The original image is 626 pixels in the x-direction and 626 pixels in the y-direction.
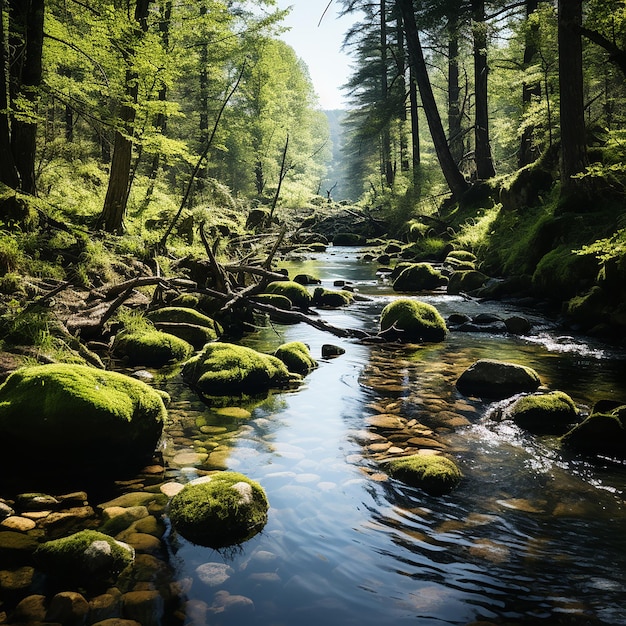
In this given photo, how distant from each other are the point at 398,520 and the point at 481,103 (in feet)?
62.0

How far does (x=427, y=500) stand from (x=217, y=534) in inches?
59.3

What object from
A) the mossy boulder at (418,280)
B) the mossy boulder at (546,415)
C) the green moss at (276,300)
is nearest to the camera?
the mossy boulder at (546,415)

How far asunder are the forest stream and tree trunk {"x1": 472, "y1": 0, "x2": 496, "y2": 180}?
48.1 ft

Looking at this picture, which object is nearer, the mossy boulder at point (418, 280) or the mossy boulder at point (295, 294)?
the mossy boulder at point (295, 294)

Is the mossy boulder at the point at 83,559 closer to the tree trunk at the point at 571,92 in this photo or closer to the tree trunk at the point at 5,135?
the tree trunk at the point at 5,135

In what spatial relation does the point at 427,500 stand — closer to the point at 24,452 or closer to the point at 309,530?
the point at 309,530

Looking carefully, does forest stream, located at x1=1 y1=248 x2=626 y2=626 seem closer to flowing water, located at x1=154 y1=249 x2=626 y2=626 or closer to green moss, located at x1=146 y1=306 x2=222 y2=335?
flowing water, located at x1=154 y1=249 x2=626 y2=626

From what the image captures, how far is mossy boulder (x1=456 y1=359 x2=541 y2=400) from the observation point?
18.7 feet

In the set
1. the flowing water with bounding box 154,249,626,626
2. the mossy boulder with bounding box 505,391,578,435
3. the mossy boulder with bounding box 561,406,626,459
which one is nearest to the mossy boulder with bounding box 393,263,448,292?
the flowing water with bounding box 154,249,626,626

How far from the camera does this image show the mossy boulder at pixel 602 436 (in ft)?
14.0

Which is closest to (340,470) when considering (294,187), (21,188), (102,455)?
(102,455)

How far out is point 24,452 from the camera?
12.1 feet

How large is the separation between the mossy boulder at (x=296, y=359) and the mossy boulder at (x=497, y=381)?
2062mm

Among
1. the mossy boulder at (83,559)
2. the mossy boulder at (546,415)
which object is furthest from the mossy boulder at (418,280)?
the mossy boulder at (83,559)
